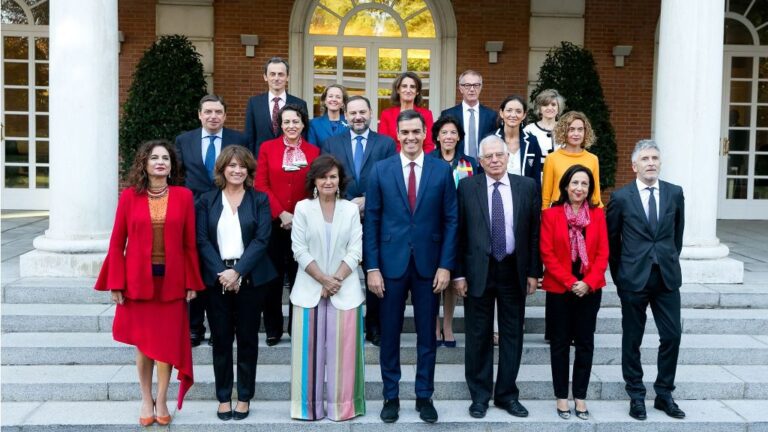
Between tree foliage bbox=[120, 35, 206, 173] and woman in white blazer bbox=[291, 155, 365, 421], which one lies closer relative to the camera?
woman in white blazer bbox=[291, 155, 365, 421]

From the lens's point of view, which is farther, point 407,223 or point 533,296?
point 533,296

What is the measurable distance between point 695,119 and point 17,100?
35.4ft

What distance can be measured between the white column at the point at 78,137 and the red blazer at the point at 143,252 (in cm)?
251

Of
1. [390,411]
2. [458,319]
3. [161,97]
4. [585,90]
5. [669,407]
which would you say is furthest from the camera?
[585,90]

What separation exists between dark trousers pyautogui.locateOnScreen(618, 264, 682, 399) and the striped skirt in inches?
71.5

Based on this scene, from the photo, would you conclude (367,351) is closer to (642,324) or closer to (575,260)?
(575,260)

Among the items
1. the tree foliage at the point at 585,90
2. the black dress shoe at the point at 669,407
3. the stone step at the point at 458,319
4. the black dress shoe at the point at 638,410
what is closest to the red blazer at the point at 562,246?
the black dress shoe at the point at 638,410

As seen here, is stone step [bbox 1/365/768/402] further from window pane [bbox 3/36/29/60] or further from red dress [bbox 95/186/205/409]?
window pane [bbox 3/36/29/60]

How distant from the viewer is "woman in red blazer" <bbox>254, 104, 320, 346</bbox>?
5781mm

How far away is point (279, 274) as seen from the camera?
589 centimetres

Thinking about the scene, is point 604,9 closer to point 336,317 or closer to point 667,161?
point 667,161

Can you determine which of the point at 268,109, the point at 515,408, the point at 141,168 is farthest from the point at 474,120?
the point at 141,168

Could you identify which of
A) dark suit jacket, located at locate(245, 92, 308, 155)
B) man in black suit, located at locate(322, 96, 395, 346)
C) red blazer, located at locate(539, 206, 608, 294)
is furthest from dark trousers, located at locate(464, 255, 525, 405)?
dark suit jacket, located at locate(245, 92, 308, 155)

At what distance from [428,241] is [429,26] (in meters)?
8.39
